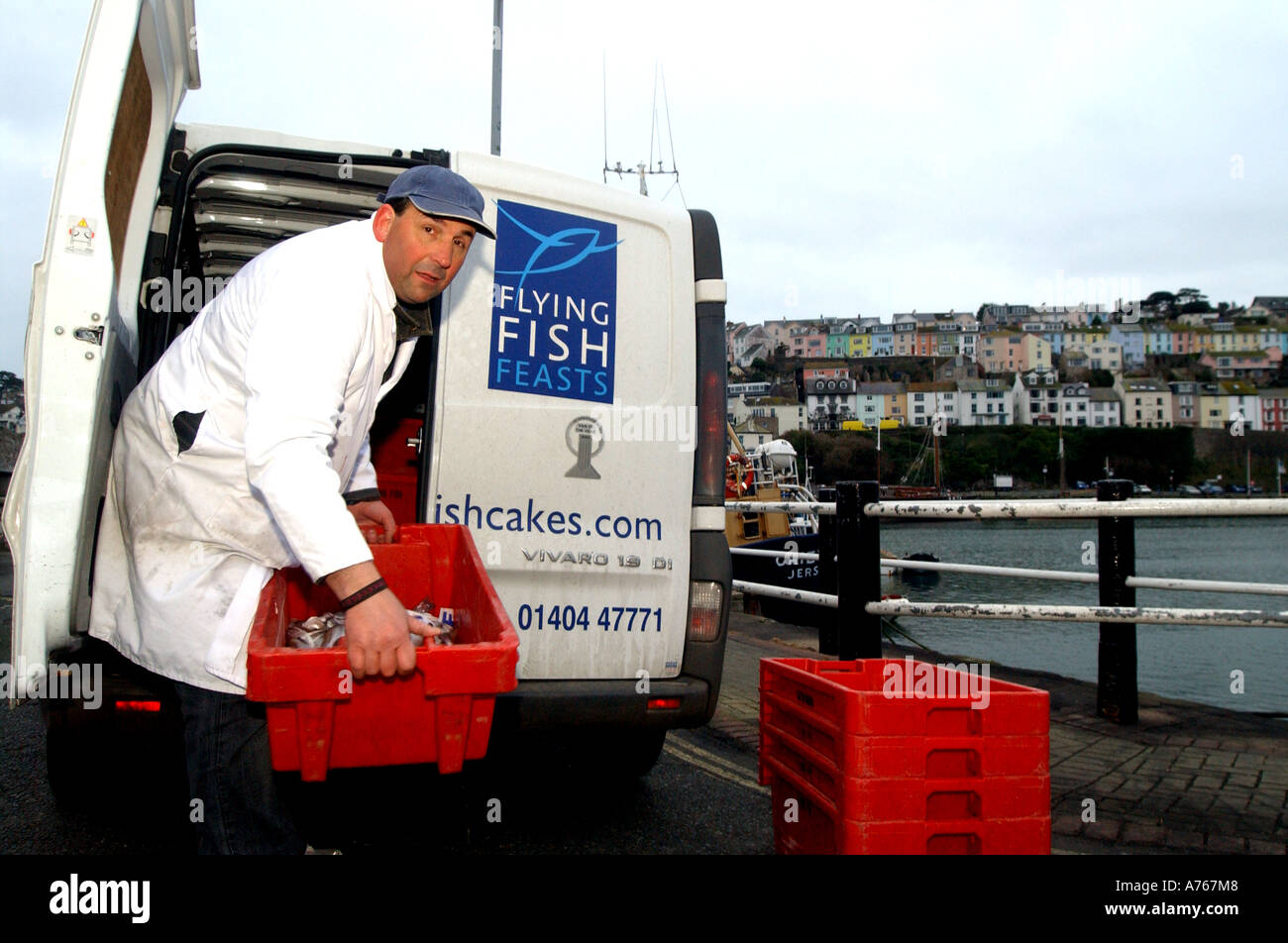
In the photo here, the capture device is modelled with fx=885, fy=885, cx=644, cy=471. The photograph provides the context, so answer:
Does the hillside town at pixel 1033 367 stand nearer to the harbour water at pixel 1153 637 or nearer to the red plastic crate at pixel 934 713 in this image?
the harbour water at pixel 1153 637

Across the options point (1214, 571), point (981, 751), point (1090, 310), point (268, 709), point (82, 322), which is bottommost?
point (1214, 571)

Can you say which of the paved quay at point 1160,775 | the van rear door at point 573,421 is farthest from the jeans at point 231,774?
the paved quay at point 1160,775

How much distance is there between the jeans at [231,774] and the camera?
201cm

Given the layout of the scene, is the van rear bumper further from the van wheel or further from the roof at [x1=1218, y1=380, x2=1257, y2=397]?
the roof at [x1=1218, y1=380, x2=1257, y2=397]

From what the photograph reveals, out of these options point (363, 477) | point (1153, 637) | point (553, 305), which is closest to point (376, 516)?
point (363, 477)

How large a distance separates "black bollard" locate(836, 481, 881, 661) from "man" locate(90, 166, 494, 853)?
3.34m

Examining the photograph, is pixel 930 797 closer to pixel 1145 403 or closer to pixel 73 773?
pixel 73 773

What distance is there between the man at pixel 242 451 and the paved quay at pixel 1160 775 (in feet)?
9.58

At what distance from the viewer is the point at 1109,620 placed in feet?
14.1

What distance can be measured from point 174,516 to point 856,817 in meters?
1.95

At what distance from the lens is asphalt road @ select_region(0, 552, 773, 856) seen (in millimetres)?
3363

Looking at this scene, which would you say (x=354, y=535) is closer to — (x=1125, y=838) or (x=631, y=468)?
(x=631, y=468)
